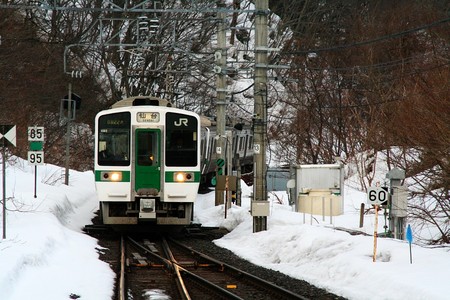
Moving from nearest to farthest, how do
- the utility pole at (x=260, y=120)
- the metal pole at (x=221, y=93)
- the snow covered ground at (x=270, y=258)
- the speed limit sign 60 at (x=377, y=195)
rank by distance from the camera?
1. the snow covered ground at (x=270, y=258)
2. the speed limit sign 60 at (x=377, y=195)
3. the utility pole at (x=260, y=120)
4. the metal pole at (x=221, y=93)

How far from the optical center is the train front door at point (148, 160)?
18.8 metres

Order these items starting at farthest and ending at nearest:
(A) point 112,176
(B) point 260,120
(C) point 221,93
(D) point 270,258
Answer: (C) point 221,93
(A) point 112,176
(B) point 260,120
(D) point 270,258

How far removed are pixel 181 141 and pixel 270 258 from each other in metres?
4.50

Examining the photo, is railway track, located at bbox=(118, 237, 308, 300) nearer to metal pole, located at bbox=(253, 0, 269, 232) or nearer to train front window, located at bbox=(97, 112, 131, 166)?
metal pole, located at bbox=(253, 0, 269, 232)

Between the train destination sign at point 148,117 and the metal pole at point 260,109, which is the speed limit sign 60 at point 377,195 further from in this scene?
the train destination sign at point 148,117

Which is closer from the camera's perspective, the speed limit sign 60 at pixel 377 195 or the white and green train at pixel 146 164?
the speed limit sign 60 at pixel 377 195

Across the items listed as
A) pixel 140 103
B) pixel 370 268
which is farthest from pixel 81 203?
pixel 370 268

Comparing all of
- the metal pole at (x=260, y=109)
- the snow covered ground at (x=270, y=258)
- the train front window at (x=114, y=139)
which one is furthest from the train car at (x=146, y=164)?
the metal pole at (x=260, y=109)

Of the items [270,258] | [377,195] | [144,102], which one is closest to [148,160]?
[144,102]

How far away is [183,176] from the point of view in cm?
1897

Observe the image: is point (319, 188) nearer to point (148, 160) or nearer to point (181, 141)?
point (181, 141)

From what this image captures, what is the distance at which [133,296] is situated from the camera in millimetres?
11281

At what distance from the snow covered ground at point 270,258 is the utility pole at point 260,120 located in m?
0.52

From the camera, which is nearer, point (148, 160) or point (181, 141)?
point (148, 160)
